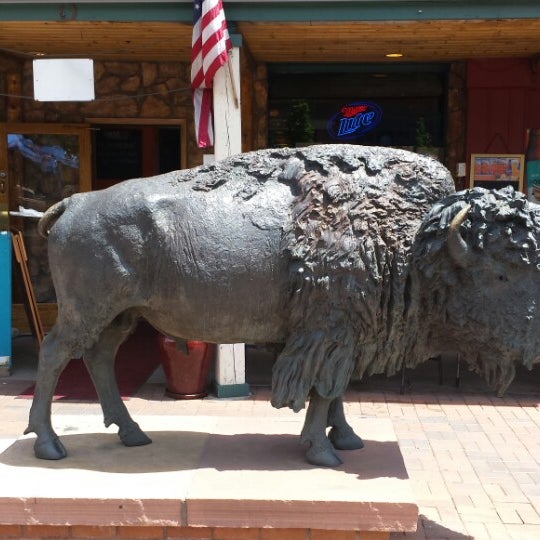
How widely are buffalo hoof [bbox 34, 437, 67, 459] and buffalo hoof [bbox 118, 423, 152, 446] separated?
317 millimetres

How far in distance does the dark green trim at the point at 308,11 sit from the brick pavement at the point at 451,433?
320 cm

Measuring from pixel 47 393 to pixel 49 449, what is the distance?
0.89ft

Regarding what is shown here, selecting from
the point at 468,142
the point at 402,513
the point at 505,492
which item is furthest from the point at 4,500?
the point at 468,142

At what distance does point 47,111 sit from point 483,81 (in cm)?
491

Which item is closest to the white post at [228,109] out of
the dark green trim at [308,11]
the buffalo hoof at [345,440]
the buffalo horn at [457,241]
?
the dark green trim at [308,11]

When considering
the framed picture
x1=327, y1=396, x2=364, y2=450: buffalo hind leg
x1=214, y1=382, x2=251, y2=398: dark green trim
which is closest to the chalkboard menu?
x1=214, y1=382, x2=251, y2=398: dark green trim

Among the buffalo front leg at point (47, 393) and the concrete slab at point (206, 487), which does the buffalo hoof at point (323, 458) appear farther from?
the buffalo front leg at point (47, 393)

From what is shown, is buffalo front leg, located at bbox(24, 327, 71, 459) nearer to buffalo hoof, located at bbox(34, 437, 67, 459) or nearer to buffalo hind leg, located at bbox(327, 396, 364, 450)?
buffalo hoof, located at bbox(34, 437, 67, 459)

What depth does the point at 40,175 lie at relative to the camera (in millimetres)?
8711

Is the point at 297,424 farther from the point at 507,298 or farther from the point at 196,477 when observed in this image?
the point at 507,298

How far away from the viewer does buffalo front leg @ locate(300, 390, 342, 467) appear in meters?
3.41

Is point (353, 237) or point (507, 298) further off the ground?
point (353, 237)

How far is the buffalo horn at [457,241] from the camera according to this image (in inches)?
119

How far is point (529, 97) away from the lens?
27.0 ft
